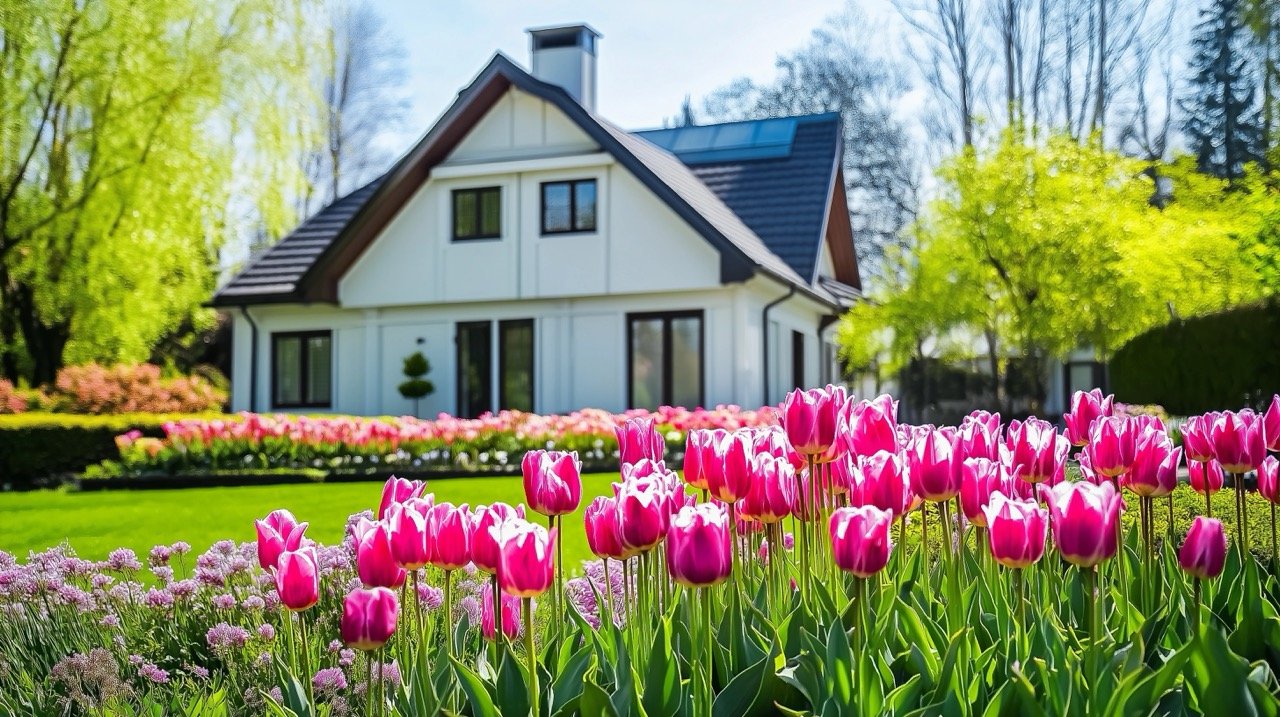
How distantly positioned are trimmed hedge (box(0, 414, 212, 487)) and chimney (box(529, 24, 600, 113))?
10.0 meters

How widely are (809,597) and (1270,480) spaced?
1259 mm

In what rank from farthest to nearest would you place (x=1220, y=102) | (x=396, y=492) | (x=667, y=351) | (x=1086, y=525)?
(x=1220, y=102) < (x=667, y=351) < (x=396, y=492) < (x=1086, y=525)

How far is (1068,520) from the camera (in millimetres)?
2146

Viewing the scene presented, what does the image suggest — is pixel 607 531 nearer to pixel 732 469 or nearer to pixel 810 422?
pixel 732 469

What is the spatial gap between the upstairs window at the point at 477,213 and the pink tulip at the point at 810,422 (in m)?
17.9

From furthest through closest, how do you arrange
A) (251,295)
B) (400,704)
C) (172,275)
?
(172,275) < (251,295) < (400,704)

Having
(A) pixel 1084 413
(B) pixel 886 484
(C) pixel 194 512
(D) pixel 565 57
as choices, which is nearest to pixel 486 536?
(B) pixel 886 484

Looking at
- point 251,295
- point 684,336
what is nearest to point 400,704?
point 684,336

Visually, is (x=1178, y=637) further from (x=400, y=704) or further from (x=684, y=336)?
(x=684, y=336)

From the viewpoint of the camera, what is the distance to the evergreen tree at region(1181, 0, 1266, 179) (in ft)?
108

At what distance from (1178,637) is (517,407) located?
17978 mm

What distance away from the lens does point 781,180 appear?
22891 millimetres

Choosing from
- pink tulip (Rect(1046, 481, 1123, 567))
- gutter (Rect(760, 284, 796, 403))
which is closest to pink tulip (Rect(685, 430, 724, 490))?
pink tulip (Rect(1046, 481, 1123, 567))

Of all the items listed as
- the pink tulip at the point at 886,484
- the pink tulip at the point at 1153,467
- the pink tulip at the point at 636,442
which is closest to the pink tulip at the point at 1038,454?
the pink tulip at the point at 1153,467
